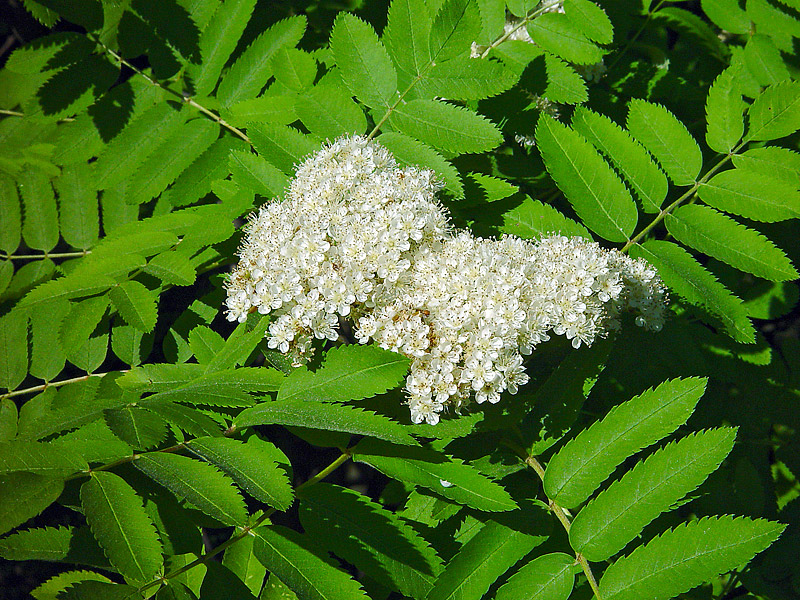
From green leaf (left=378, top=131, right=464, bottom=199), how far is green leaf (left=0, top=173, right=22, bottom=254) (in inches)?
66.7

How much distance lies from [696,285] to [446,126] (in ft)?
3.24

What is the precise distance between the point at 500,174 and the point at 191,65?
1316mm

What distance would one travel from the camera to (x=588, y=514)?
1.72 meters

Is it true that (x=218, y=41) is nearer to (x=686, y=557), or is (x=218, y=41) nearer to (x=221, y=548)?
(x=221, y=548)

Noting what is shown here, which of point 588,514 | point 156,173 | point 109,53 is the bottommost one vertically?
point 588,514

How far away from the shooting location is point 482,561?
1696 millimetres

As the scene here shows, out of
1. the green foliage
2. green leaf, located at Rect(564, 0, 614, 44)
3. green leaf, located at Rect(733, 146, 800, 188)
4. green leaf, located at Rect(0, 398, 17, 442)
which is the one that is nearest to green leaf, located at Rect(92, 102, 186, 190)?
the green foliage

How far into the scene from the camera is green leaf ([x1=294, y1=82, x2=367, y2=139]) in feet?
7.41

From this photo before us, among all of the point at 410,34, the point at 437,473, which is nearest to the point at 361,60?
the point at 410,34

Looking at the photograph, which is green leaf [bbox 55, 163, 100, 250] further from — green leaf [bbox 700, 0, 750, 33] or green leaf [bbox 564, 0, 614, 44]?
green leaf [bbox 700, 0, 750, 33]

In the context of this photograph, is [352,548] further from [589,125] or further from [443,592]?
[589,125]

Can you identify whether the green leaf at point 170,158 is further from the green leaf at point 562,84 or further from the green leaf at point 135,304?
the green leaf at point 562,84

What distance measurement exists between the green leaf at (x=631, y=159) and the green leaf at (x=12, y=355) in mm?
2244

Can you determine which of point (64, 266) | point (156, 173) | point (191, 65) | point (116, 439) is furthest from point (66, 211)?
point (116, 439)
